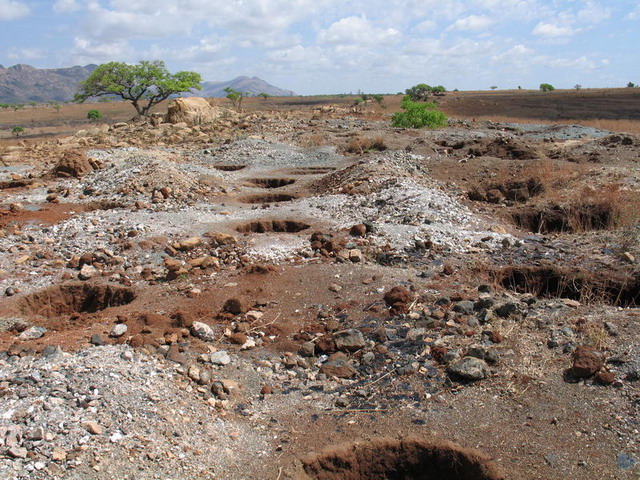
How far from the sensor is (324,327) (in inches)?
200

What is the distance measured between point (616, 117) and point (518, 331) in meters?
31.0

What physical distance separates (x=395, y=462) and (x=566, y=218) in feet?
21.5

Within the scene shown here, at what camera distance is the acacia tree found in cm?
2658

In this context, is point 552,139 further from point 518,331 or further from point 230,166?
point 518,331

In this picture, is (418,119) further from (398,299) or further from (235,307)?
(235,307)

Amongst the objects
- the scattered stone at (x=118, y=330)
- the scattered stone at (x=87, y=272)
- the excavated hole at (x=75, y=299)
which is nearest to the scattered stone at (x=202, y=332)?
the scattered stone at (x=118, y=330)

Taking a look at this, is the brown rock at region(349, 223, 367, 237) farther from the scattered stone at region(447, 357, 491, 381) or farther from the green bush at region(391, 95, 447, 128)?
the green bush at region(391, 95, 447, 128)

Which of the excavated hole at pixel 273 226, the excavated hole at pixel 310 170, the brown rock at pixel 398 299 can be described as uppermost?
the excavated hole at pixel 310 170

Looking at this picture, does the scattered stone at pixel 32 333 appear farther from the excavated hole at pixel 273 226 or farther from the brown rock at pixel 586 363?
the brown rock at pixel 586 363

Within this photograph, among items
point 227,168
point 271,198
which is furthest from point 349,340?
point 227,168

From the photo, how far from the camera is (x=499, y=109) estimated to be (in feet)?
123

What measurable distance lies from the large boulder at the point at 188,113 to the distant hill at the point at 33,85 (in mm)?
161187

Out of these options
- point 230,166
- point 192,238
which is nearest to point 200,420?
point 192,238

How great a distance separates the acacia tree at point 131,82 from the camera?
26.6 metres
